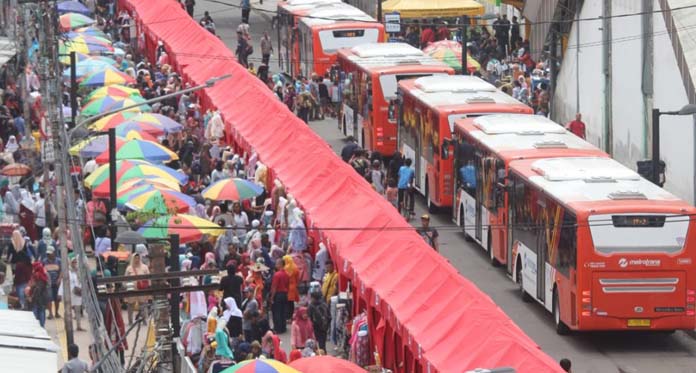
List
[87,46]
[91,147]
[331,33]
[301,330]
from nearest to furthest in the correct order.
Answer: [301,330], [91,147], [331,33], [87,46]

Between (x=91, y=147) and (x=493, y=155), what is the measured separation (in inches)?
429

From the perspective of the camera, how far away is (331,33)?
182 ft

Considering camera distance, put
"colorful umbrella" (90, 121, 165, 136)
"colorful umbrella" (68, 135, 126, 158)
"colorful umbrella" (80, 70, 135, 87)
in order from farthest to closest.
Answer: "colorful umbrella" (80, 70, 135, 87)
"colorful umbrella" (90, 121, 165, 136)
"colorful umbrella" (68, 135, 126, 158)

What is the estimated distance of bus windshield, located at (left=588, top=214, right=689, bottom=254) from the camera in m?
29.5

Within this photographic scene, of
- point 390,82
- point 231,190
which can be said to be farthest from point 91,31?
point 231,190

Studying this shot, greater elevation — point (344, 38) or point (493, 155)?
point (493, 155)

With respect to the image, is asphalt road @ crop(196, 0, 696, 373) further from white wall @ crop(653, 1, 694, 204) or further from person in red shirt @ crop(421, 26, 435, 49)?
person in red shirt @ crop(421, 26, 435, 49)

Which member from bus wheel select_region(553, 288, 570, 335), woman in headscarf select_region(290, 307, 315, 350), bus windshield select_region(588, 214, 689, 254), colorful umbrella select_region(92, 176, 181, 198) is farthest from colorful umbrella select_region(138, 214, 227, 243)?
bus windshield select_region(588, 214, 689, 254)

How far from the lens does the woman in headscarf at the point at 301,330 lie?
2975 cm

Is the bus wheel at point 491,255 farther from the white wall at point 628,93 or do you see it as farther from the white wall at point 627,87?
the white wall at point 627,87

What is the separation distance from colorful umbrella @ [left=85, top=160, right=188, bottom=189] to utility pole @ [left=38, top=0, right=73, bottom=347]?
3.32 feet

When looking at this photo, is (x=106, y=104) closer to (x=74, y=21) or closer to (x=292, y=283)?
(x=292, y=283)

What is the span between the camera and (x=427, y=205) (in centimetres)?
4219

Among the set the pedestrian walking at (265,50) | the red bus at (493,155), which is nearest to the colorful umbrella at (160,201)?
the red bus at (493,155)
